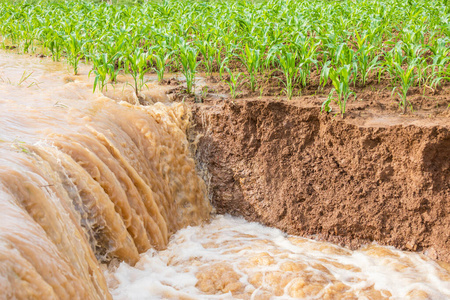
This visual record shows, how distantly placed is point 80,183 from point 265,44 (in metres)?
2.90

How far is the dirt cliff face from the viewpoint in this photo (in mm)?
4004

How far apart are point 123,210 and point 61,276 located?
4.40 ft

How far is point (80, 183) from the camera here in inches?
126

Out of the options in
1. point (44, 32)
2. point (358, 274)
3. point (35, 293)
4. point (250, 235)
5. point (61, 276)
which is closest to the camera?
point (35, 293)

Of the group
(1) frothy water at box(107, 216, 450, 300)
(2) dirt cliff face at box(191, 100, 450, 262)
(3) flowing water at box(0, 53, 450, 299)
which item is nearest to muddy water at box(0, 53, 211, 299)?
(3) flowing water at box(0, 53, 450, 299)

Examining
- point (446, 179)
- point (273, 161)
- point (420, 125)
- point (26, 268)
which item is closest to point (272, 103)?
point (273, 161)

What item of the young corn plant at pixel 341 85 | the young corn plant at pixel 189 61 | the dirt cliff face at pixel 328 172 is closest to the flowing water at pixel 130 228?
the dirt cliff face at pixel 328 172

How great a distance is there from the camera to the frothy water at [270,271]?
11.3 feet

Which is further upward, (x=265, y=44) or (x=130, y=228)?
(x=265, y=44)

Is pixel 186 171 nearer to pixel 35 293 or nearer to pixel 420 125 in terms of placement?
pixel 420 125

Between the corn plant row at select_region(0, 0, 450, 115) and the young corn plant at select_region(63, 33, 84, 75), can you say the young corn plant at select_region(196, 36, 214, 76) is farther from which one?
the young corn plant at select_region(63, 33, 84, 75)

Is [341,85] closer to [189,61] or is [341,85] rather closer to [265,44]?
[265,44]

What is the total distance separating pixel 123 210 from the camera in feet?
11.7

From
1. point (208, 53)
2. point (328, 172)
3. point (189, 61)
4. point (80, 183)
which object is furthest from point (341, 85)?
point (80, 183)
